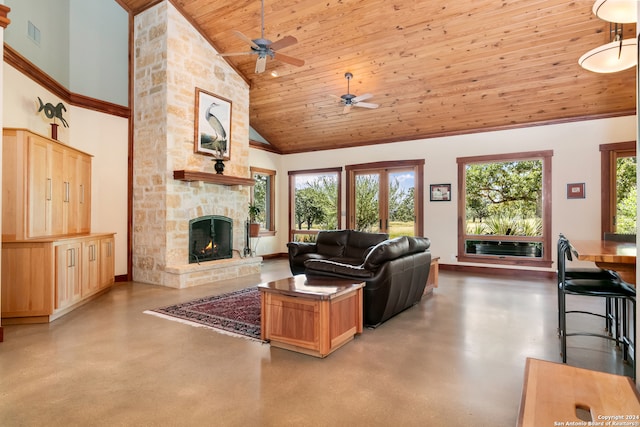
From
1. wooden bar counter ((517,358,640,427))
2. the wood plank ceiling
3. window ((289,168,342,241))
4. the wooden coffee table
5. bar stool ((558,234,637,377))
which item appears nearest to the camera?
wooden bar counter ((517,358,640,427))

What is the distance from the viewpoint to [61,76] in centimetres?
556

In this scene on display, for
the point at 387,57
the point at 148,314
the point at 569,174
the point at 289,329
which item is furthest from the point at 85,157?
the point at 569,174

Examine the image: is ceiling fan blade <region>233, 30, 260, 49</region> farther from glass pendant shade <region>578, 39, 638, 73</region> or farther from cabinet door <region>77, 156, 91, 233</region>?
glass pendant shade <region>578, 39, 638, 73</region>

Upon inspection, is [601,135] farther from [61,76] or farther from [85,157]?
[61,76]

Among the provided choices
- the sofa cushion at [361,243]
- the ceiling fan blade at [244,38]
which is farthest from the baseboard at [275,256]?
the ceiling fan blade at [244,38]

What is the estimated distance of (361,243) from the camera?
19.3 feet

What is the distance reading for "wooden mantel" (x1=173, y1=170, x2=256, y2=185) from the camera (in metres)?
5.86

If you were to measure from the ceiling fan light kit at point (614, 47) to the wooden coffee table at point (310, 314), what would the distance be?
2865 mm

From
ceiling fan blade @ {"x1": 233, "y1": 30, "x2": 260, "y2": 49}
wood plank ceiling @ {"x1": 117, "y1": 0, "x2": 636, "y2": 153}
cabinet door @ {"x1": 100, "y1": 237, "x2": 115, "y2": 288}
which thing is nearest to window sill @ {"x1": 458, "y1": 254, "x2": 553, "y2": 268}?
wood plank ceiling @ {"x1": 117, "y1": 0, "x2": 636, "y2": 153}

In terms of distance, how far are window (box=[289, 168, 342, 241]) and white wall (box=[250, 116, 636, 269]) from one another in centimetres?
31

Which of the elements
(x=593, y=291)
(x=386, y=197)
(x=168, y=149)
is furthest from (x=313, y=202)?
(x=593, y=291)

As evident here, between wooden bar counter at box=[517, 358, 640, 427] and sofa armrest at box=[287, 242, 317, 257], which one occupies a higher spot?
sofa armrest at box=[287, 242, 317, 257]

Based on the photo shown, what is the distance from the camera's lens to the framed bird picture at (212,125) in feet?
21.0

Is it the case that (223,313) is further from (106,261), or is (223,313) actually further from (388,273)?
(106,261)
